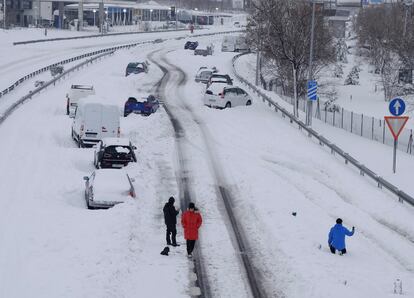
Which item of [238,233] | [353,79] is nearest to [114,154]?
[238,233]

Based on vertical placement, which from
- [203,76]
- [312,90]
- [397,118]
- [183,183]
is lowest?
[183,183]

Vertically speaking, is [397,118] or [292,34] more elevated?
[292,34]

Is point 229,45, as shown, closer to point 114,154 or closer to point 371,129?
point 371,129

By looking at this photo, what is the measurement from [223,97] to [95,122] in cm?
1461

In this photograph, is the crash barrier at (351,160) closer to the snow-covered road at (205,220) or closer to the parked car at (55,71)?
the snow-covered road at (205,220)

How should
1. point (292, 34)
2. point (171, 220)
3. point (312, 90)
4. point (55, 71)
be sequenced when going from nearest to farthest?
point (171, 220), point (312, 90), point (292, 34), point (55, 71)

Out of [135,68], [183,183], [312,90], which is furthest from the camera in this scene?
[135,68]

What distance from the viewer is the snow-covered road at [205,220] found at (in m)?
16.9

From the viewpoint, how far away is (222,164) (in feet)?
101

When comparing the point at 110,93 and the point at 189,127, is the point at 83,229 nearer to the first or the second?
the point at 189,127

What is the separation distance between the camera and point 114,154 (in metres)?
28.7

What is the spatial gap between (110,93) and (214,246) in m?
34.9

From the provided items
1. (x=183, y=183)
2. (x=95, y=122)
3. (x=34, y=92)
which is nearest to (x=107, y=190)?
(x=183, y=183)

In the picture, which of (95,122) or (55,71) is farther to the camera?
(55,71)
